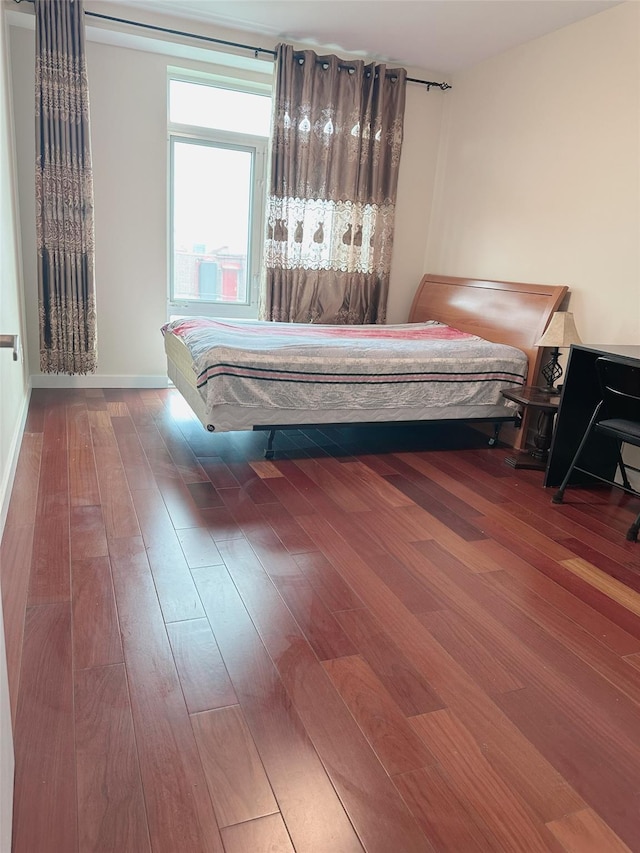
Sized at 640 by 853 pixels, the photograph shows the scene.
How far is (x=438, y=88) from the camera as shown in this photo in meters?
4.88

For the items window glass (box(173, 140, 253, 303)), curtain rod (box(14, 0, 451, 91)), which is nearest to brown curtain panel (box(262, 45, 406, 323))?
curtain rod (box(14, 0, 451, 91))

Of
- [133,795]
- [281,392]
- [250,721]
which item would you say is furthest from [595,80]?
[133,795]

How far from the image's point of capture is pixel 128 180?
172 inches

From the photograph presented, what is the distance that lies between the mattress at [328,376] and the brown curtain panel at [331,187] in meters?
0.81

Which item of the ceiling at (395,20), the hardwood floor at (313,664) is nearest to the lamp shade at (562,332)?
the hardwood floor at (313,664)

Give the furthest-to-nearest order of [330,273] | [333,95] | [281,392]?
[330,273]
[333,95]
[281,392]

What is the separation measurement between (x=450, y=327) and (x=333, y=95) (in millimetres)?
1946

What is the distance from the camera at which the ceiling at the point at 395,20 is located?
355 centimetres

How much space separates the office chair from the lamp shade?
48 cm

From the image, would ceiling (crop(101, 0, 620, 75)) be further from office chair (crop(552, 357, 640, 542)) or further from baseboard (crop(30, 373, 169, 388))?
baseboard (crop(30, 373, 169, 388))

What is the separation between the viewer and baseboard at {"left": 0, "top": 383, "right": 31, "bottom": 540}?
7.89 ft

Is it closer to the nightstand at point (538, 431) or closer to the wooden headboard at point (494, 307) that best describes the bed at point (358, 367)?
the wooden headboard at point (494, 307)

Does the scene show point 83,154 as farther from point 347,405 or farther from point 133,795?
point 133,795

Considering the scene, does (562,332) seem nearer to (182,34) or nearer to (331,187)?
(331,187)
